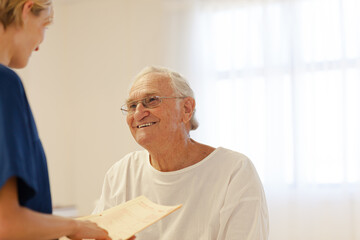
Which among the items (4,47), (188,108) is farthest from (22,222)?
(188,108)

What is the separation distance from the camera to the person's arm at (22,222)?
892mm

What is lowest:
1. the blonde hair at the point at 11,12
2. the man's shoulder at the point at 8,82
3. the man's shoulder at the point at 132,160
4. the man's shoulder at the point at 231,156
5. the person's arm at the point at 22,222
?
the man's shoulder at the point at 132,160

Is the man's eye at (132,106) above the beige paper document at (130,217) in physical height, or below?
above

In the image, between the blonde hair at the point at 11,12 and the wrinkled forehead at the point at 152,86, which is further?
the wrinkled forehead at the point at 152,86

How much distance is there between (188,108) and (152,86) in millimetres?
201

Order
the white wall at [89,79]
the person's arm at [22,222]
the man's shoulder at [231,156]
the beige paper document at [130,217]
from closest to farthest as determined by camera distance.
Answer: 1. the person's arm at [22,222]
2. the beige paper document at [130,217]
3. the man's shoulder at [231,156]
4. the white wall at [89,79]

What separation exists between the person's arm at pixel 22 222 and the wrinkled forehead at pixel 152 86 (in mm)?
978

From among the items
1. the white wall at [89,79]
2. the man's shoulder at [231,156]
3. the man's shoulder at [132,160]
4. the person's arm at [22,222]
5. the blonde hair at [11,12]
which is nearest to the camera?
the person's arm at [22,222]

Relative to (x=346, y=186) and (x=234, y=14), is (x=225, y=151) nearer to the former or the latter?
(x=346, y=186)

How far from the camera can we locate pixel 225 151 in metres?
1.90

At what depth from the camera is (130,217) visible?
4.51 feet

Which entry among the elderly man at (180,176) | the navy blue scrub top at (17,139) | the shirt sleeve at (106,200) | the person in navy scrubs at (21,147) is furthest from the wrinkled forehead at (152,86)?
the navy blue scrub top at (17,139)

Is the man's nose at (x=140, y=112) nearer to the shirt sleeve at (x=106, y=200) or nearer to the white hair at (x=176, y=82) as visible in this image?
the white hair at (x=176, y=82)

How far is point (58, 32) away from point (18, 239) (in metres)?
4.10
